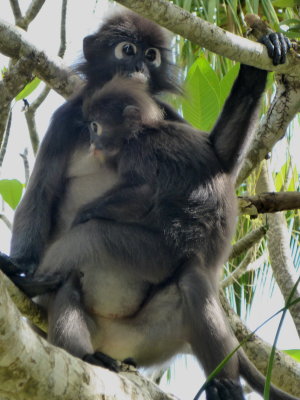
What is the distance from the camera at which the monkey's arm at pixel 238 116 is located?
3676 mm

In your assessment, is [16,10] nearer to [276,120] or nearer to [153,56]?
[153,56]

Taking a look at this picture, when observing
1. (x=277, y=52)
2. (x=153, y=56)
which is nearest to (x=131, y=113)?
(x=153, y=56)

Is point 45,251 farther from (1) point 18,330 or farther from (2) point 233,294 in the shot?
(2) point 233,294

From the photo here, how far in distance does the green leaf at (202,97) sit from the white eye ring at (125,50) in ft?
1.15

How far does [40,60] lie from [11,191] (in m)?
0.87

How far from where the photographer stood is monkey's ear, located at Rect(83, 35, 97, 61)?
14.5 feet

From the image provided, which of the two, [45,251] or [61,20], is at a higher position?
[61,20]

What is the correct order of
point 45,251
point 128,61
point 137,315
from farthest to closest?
point 128,61 → point 45,251 → point 137,315

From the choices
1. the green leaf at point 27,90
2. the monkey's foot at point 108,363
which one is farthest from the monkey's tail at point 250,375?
the green leaf at point 27,90

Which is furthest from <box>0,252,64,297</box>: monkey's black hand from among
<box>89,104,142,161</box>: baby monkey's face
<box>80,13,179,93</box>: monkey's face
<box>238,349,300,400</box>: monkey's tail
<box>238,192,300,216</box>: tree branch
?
<box>80,13,179,93</box>: monkey's face

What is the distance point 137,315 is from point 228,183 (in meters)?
0.77

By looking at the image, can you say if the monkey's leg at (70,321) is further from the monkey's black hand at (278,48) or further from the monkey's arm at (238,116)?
the monkey's black hand at (278,48)

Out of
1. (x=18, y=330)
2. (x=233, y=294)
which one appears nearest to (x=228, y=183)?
(x=18, y=330)

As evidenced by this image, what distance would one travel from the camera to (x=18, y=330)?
1.96 m
